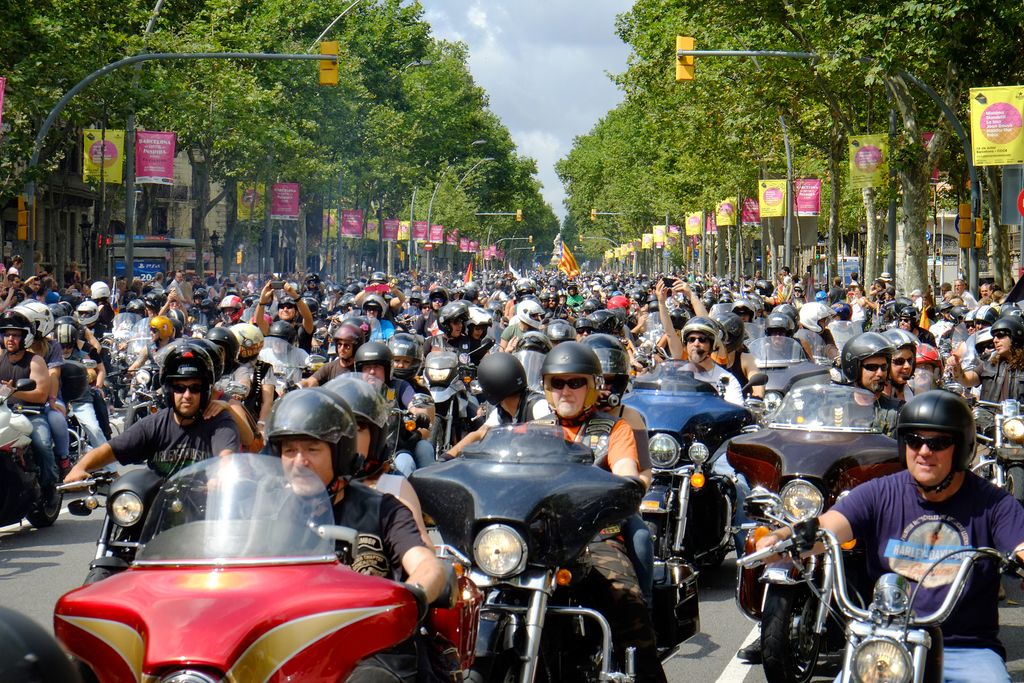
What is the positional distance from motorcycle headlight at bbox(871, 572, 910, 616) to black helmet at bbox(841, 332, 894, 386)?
5.01m

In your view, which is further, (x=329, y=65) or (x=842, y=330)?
(x=329, y=65)

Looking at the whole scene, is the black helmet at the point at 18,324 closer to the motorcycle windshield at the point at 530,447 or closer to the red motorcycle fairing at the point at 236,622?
the motorcycle windshield at the point at 530,447

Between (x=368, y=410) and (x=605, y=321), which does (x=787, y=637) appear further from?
(x=605, y=321)

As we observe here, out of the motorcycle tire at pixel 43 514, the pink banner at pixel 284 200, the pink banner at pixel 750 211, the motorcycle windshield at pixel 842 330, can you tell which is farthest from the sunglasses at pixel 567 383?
the pink banner at pixel 750 211

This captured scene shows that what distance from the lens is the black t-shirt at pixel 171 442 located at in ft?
26.0

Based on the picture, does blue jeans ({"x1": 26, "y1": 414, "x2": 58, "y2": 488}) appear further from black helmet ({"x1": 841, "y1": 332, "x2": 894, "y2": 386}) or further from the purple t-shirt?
the purple t-shirt

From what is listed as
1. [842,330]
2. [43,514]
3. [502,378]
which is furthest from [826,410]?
[842,330]

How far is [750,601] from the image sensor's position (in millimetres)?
7605

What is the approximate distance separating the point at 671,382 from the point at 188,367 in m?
3.63

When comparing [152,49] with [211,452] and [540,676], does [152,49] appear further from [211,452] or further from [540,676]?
[540,676]

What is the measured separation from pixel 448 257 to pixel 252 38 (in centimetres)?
7880

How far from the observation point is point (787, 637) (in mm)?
7125

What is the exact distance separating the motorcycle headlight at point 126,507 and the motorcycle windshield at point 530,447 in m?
1.48

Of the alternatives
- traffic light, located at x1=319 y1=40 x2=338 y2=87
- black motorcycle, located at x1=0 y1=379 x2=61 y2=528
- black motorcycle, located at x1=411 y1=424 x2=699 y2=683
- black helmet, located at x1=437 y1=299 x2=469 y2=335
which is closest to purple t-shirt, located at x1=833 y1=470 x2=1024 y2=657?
black motorcycle, located at x1=411 y1=424 x2=699 y2=683
